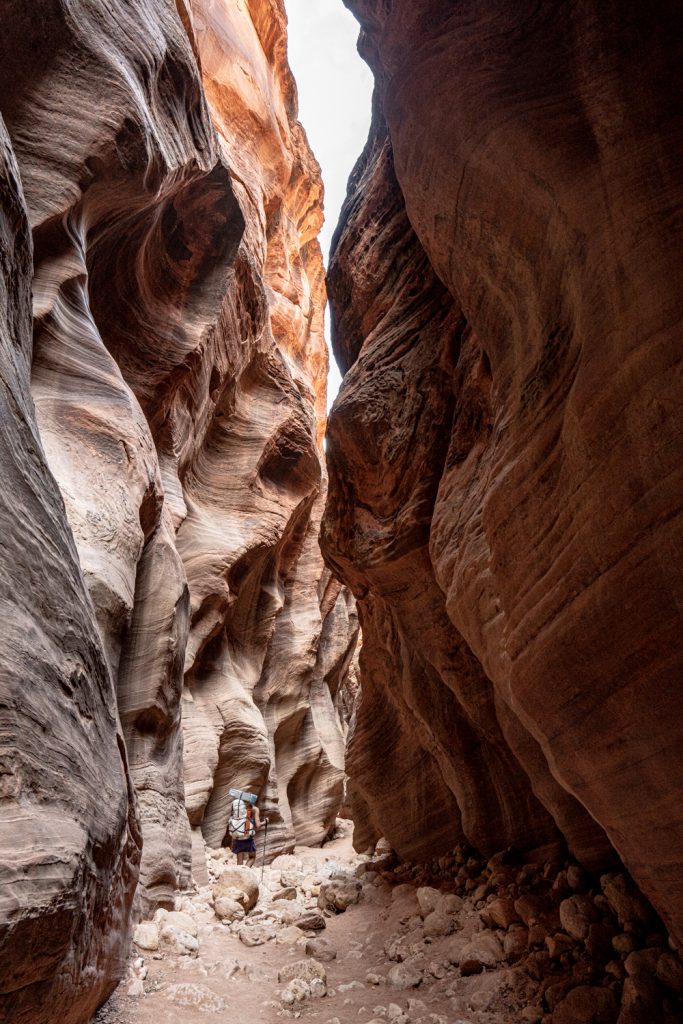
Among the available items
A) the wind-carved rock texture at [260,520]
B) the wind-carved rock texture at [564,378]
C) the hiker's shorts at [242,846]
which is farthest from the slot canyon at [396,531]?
the hiker's shorts at [242,846]

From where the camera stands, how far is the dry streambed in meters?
3.62

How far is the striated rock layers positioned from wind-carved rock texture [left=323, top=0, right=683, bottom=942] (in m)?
2.16

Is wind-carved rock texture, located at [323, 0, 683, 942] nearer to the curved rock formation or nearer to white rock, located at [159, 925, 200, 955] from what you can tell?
the curved rock formation

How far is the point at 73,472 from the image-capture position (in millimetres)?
5297

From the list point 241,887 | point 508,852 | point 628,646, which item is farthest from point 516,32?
point 241,887

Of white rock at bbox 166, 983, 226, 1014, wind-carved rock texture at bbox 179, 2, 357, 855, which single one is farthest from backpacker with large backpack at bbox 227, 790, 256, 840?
white rock at bbox 166, 983, 226, 1014

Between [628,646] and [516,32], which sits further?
[516,32]

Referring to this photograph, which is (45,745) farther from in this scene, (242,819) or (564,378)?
(242,819)

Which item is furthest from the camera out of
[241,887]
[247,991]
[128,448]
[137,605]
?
[241,887]

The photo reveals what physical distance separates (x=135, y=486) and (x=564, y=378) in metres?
3.87

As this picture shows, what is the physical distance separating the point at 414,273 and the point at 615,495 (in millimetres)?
3850

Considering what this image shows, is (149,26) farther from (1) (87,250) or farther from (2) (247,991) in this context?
(2) (247,991)

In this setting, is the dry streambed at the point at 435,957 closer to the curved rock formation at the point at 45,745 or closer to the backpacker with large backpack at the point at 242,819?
the curved rock formation at the point at 45,745

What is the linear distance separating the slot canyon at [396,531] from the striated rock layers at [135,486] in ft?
0.12
